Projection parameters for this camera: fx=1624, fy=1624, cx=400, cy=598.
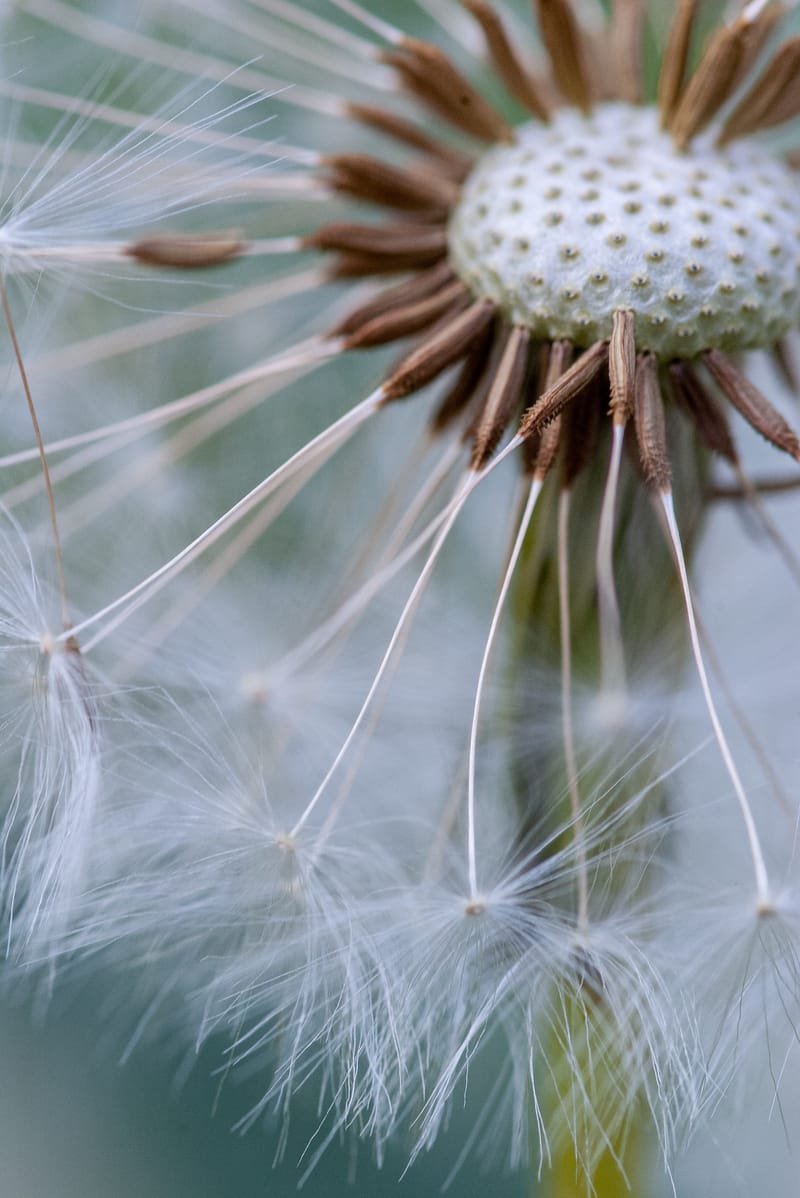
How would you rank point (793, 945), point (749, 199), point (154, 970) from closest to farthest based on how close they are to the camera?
1. point (793, 945)
2. point (749, 199)
3. point (154, 970)

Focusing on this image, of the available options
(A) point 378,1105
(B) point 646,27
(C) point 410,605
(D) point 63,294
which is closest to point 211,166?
(D) point 63,294

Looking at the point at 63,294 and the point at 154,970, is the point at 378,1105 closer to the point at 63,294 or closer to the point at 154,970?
the point at 154,970

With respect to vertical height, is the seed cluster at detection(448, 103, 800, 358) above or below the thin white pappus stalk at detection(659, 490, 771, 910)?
above

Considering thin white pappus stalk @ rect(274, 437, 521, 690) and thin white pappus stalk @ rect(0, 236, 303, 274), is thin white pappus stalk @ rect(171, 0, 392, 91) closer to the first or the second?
thin white pappus stalk @ rect(0, 236, 303, 274)

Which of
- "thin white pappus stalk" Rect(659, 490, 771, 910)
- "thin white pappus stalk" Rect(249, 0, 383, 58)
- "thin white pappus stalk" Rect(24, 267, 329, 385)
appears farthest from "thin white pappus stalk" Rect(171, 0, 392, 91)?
"thin white pappus stalk" Rect(659, 490, 771, 910)

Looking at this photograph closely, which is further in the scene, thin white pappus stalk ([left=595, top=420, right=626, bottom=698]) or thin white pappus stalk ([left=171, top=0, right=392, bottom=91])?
thin white pappus stalk ([left=171, top=0, right=392, bottom=91])

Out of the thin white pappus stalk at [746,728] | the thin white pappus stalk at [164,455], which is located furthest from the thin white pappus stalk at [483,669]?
the thin white pappus stalk at [164,455]

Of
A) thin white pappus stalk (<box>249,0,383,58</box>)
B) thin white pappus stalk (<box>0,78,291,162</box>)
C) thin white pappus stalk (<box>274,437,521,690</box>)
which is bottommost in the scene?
thin white pappus stalk (<box>274,437,521,690</box>)

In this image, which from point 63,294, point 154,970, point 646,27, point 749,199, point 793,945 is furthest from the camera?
point 646,27

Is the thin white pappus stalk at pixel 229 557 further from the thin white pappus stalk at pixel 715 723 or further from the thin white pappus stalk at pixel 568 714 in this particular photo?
the thin white pappus stalk at pixel 715 723
